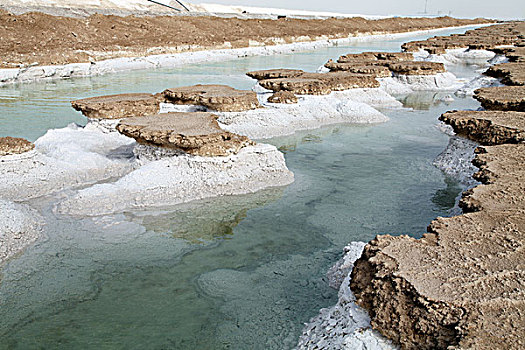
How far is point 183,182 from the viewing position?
6148 mm

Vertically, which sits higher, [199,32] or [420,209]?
[199,32]

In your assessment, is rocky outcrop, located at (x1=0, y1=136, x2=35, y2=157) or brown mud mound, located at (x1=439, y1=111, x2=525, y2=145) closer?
brown mud mound, located at (x1=439, y1=111, x2=525, y2=145)

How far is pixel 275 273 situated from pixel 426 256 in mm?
1659

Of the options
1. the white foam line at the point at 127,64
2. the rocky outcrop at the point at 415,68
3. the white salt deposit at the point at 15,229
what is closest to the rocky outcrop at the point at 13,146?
the white salt deposit at the point at 15,229

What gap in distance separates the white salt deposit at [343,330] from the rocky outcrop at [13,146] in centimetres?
495

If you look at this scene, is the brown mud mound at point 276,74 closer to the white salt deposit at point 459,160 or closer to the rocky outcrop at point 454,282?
the white salt deposit at point 459,160

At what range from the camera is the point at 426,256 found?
316cm

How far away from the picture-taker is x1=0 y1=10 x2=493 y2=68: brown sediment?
19.5 m

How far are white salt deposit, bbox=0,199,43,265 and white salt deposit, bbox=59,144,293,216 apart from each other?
447 millimetres

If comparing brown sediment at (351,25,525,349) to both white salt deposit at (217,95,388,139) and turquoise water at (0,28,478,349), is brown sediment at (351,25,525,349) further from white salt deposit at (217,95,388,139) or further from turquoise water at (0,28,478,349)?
white salt deposit at (217,95,388,139)

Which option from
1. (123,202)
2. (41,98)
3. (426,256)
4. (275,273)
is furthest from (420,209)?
(41,98)

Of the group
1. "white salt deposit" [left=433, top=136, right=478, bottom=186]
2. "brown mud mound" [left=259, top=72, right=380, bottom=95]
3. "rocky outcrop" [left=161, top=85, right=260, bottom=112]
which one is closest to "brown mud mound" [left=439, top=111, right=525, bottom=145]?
"white salt deposit" [left=433, top=136, right=478, bottom=186]

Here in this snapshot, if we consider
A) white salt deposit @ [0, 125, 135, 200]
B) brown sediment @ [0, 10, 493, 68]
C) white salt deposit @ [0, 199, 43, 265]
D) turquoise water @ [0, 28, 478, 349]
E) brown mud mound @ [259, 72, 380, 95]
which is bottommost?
turquoise water @ [0, 28, 478, 349]

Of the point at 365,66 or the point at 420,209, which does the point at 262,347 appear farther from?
the point at 365,66
